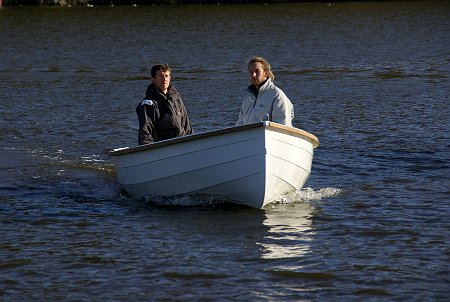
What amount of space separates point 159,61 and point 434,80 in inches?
360

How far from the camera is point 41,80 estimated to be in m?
24.7

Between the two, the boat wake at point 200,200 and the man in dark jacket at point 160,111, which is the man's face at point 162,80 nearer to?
the man in dark jacket at point 160,111

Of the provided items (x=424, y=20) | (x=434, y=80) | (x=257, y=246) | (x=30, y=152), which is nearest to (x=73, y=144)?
(x=30, y=152)

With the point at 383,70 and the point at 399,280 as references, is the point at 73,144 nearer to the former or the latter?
the point at 399,280

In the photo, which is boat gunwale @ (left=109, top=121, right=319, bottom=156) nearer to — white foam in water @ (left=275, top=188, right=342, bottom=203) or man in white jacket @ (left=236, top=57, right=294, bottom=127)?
man in white jacket @ (left=236, top=57, right=294, bottom=127)

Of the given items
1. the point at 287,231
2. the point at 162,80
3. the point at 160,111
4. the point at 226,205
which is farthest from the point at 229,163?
the point at 162,80

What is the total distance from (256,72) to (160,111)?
1.30 metres

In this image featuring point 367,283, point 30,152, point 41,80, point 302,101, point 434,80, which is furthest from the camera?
point 41,80

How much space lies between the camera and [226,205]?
11164 millimetres

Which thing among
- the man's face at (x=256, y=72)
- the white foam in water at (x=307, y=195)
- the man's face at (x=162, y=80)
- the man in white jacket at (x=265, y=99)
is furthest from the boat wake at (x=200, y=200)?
the man's face at (x=256, y=72)

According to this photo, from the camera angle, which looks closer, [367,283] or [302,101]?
[367,283]

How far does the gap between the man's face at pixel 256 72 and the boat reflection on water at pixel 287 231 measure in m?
1.43

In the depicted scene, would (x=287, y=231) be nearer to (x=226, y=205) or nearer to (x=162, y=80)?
(x=226, y=205)

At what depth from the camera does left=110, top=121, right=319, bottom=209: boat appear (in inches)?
408
